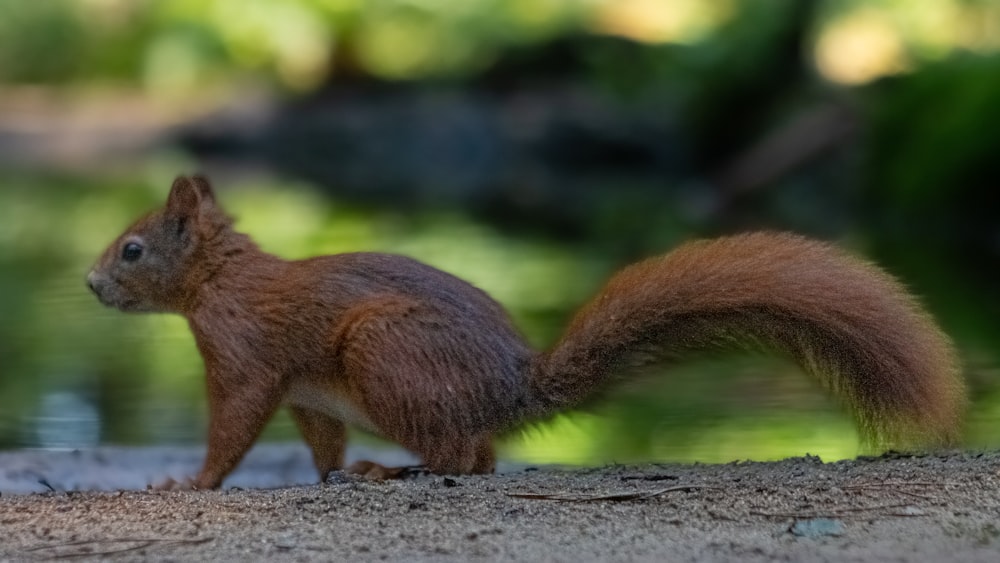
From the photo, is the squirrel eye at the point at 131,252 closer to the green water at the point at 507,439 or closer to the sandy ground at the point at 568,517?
the green water at the point at 507,439

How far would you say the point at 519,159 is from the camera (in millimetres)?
21656

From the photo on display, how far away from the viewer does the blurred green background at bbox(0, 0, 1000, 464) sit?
605 centimetres

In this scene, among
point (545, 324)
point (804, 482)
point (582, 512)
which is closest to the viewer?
point (582, 512)

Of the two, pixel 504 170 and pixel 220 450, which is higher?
pixel 504 170

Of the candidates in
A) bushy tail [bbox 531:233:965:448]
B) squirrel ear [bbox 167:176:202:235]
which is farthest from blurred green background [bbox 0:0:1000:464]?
squirrel ear [bbox 167:176:202:235]

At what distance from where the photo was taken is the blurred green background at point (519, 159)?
605cm

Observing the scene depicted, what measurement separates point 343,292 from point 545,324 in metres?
3.49

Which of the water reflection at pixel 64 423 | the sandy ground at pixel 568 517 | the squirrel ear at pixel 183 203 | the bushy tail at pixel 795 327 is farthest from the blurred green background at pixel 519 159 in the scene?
the squirrel ear at pixel 183 203

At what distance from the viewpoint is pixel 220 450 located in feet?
13.2

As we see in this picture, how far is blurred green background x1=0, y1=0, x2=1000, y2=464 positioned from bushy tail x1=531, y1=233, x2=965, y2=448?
194 millimetres

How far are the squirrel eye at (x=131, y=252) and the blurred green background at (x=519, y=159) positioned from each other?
1.22 metres

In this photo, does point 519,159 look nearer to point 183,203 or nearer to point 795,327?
point 183,203

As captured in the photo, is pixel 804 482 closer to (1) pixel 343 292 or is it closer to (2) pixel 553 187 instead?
(1) pixel 343 292

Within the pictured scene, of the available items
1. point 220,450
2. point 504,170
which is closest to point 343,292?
point 220,450
